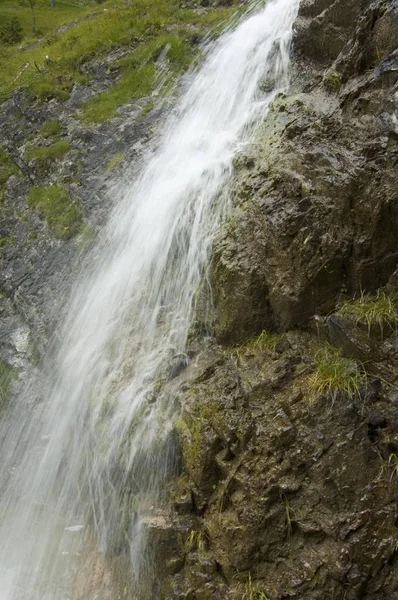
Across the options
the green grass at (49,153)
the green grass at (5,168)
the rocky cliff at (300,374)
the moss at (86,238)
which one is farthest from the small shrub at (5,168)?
the rocky cliff at (300,374)

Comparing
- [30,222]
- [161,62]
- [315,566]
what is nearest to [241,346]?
[315,566]

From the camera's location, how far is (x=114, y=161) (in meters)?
11.3

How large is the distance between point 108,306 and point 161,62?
341 inches

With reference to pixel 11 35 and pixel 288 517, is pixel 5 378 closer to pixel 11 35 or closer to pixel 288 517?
pixel 288 517

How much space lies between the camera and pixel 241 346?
6.52 meters

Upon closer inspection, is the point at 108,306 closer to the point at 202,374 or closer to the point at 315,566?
the point at 202,374

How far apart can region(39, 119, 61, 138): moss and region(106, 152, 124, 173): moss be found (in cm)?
235

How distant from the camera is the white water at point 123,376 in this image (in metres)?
6.53

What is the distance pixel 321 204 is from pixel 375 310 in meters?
1.48

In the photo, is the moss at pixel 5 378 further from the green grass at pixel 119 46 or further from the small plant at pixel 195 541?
the green grass at pixel 119 46

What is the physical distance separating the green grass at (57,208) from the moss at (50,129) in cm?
186

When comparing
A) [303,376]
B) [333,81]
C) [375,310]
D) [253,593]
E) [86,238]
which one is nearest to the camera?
[253,593]

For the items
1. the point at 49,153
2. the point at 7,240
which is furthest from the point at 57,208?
the point at 49,153

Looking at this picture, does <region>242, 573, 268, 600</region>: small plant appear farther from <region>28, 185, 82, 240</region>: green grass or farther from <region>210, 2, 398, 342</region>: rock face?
<region>28, 185, 82, 240</region>: green grass
